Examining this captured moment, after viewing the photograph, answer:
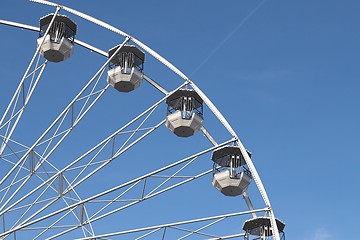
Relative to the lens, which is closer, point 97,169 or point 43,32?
point 97,169

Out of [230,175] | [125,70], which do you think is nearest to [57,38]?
[125,70]

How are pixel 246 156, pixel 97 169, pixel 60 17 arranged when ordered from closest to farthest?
pixel 97 169
pixel 246 156
pixel 60 17

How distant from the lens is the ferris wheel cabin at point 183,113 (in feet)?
67.8

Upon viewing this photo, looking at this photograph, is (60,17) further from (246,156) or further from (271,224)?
(271,224)

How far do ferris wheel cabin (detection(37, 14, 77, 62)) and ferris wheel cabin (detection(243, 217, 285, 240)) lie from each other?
22.9 feet

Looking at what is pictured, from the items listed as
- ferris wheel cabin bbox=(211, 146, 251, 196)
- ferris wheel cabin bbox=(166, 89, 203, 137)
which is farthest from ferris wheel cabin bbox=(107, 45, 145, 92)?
ferris wheel cabin bbox=(211, 146, 251, 196)

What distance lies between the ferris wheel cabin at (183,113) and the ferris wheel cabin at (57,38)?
128 inches

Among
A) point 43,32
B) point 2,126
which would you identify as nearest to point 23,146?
point 2,126

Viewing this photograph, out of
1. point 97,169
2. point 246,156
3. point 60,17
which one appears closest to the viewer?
point 97,169

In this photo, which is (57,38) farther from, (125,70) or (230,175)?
(230,175)

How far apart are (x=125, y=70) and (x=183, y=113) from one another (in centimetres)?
209

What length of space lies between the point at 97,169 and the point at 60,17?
5.19 meters

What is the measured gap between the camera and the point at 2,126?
734 inches

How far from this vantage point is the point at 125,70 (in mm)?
20906
